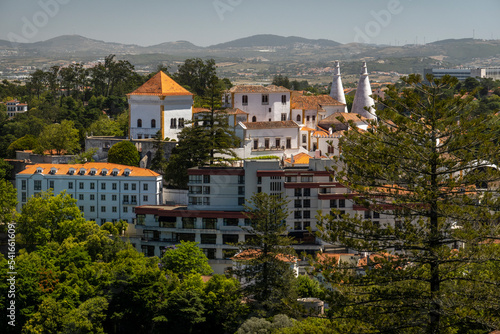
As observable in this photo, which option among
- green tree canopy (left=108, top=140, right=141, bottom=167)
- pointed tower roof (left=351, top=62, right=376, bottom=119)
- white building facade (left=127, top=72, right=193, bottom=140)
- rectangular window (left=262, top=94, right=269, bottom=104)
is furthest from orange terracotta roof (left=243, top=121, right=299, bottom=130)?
pointed tower roof (left=351, top=62, right=376, bottom=119)

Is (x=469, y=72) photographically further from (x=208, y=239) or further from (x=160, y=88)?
(x=208, y=239)

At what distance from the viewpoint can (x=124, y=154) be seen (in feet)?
156

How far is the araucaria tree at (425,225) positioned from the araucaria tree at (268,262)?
11.9 metres

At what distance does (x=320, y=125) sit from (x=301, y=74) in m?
138

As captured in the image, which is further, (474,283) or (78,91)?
(78,91)

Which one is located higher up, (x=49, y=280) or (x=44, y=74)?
(x=44, y=74)

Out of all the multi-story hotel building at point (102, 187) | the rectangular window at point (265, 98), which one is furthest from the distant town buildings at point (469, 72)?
the multi-story hotel building at point (102, 187)

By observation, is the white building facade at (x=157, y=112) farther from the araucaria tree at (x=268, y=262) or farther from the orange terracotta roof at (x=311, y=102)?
the araucaria tree at (x=268, y=262)

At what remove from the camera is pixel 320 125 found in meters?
55.5

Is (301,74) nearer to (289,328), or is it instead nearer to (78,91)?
(78,91)

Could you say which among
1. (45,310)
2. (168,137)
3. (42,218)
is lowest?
(45,310)

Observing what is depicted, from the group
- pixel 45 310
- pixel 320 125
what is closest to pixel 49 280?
pixel 45 310

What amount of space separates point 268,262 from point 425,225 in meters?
14.7

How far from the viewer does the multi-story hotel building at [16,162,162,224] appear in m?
43.2
